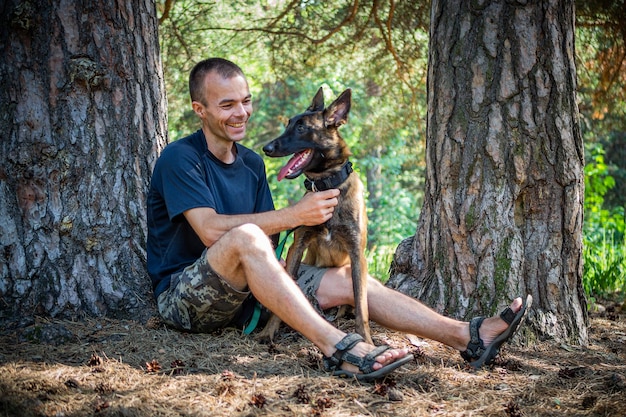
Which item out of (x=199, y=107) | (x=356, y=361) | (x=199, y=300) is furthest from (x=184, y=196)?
(x=356, y=361)

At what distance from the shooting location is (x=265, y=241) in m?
3.43

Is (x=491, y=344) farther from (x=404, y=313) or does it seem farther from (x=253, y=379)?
(x=253, y=379)

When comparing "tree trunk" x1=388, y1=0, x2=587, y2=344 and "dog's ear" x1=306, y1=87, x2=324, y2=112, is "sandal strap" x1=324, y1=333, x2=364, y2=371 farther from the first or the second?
"dog's ear" x1=306, y1=87, x2=324, y2=112

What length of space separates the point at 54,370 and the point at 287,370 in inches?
50.6

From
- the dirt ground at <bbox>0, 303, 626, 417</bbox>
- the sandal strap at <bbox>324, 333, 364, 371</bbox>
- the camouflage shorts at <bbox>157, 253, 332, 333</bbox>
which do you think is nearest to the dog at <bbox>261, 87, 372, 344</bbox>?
the camouflage shorts at <bbox>157, 253, 332, 333</bbox>

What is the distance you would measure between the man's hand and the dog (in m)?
0.17

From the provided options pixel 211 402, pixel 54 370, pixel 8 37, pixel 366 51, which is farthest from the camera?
pixel 366 51

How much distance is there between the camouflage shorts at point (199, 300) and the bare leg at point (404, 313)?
781mm

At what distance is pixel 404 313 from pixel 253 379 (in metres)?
1.25

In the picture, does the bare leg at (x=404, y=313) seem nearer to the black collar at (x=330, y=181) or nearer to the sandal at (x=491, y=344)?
the sandal at (x=491, y=344)

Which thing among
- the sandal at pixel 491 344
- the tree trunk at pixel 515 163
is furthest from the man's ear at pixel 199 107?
the sandal at pixel 491 344

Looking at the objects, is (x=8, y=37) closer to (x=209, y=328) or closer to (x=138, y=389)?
(x=209, y=328)

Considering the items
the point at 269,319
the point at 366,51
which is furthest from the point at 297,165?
the point at 366,51

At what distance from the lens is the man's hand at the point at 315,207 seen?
3.75 m
